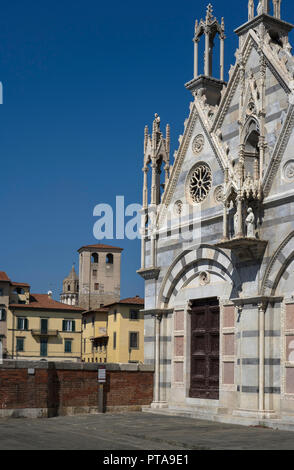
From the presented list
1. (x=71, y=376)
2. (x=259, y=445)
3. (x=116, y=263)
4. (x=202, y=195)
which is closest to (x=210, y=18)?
(x=202, y=195)

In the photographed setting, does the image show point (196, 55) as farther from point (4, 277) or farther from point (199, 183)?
point (4, 277)

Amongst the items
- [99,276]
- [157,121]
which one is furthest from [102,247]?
[157,121]

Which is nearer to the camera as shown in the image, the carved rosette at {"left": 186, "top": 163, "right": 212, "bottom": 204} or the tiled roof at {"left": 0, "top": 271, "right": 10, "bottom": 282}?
the carved rosette at {"left": 186, "top": 163, "right": 212, "bottom": 204}

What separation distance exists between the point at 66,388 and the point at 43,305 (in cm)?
5569

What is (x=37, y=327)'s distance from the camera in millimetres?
75375

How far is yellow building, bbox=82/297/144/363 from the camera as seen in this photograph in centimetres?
7325

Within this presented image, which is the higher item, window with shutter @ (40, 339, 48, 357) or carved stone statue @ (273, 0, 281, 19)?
carved stone statue @ (273, 0, 281, 19)

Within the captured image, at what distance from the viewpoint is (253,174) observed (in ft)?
66.2

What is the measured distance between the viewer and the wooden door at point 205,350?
21.2 m

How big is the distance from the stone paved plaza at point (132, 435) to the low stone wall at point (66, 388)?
72 cm

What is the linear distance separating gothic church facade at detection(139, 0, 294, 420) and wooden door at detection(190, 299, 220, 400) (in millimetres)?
34

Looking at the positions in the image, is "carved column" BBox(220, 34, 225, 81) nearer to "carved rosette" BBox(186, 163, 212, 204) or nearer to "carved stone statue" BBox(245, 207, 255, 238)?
"carved rosette" BBox(186, 163, 212, 204)

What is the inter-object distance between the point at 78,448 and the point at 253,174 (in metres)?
9.98

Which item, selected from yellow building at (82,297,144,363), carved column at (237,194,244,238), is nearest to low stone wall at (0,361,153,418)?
carved column at (237,194,244,238)
